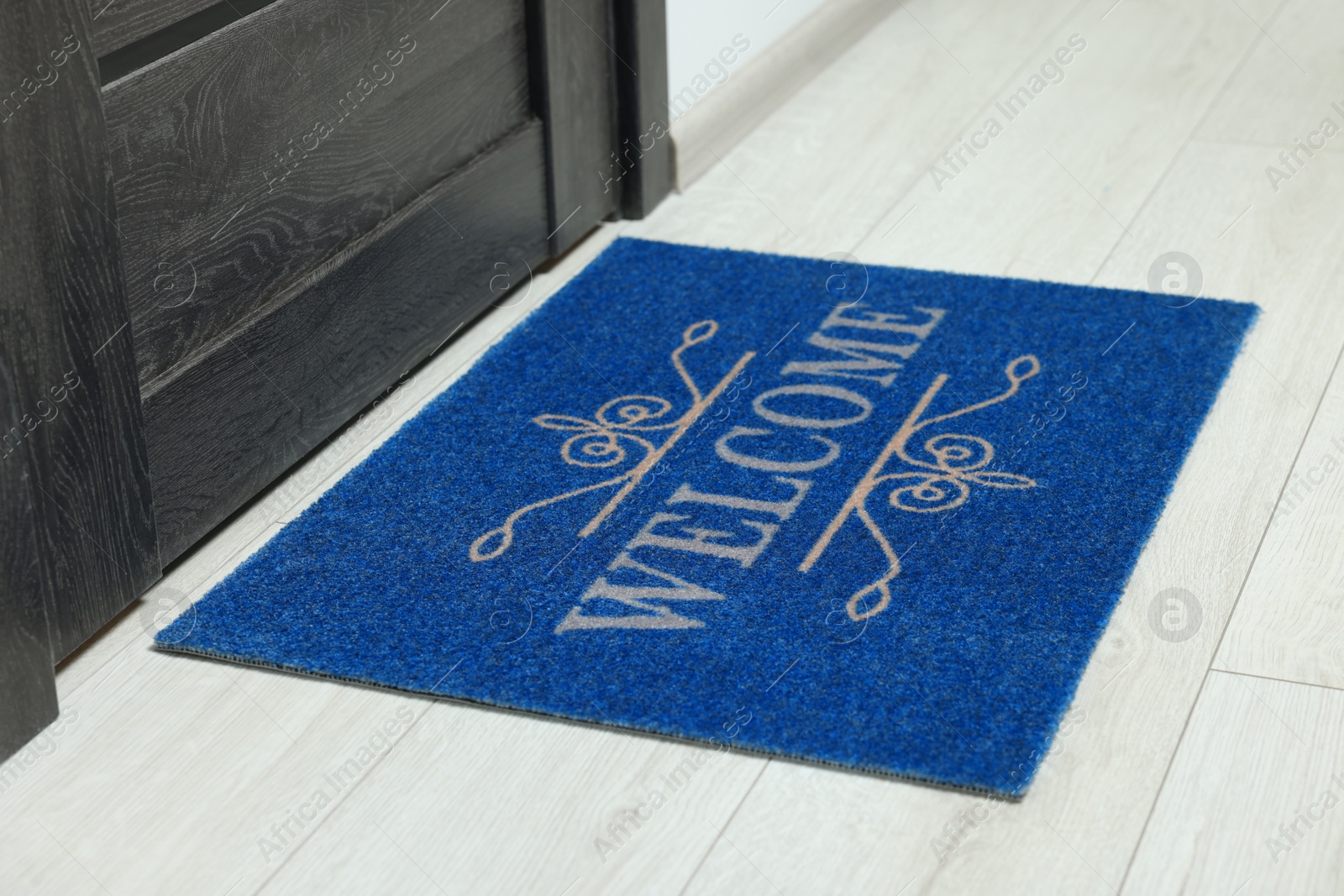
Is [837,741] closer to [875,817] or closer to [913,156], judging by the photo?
[875,817]

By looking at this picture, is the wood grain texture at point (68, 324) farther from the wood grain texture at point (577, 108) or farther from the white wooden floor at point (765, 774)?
the wood grain texture at point (577, 108)

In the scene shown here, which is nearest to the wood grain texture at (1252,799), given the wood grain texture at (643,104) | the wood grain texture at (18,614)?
the wood grain texture at (18,614)

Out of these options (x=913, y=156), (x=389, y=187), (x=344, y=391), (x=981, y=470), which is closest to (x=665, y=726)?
(x=981, y=470)

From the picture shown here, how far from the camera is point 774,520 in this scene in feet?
4.74

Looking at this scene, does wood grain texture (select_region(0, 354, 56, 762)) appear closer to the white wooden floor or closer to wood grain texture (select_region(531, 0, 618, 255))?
the white wooden floor

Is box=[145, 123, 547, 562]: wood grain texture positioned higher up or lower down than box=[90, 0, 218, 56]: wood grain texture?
lower down

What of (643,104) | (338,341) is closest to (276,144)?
(338,341)

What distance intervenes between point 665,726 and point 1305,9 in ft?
7.45

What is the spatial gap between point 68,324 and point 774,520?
0.63 meters

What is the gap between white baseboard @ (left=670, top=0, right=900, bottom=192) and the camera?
2.26 meters

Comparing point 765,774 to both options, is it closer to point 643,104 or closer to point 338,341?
point 338,341

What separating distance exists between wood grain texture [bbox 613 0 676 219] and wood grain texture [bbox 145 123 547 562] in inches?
7.7

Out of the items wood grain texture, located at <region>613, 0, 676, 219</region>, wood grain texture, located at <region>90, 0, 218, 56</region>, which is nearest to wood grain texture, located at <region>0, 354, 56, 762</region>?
wood grain texture, located at <region>90, 0, 218, 56</region>

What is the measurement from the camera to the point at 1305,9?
2859 millimetres
